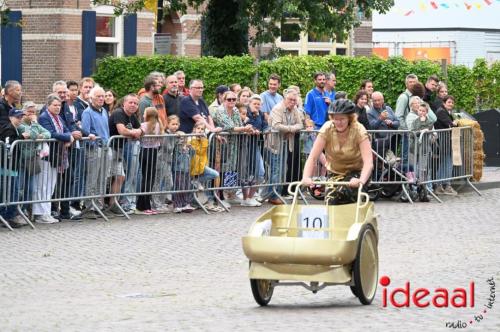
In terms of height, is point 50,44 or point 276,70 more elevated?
point 50,44

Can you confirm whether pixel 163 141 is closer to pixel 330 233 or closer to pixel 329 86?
pixel 329 86

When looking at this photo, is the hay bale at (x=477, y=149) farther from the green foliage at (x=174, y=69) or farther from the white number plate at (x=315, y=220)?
the white number plate at (x=315, y=220)

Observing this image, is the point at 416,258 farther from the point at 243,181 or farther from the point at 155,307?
the point at 243,181

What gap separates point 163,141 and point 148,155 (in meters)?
0.37

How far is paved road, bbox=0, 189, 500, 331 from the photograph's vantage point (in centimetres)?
1089

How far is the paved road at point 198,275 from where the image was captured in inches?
429

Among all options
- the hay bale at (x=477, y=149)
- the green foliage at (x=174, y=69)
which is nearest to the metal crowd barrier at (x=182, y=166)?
the hay bale at (x=477, y=149)

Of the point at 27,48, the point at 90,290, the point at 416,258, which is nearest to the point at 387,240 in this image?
the point at 416,258

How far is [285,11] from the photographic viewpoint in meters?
29.0

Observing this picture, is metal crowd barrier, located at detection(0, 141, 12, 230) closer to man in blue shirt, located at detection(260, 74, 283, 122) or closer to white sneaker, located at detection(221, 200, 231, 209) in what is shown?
white sneaker, located at detection(221, 200, 231, 209)

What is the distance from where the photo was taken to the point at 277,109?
875 inches

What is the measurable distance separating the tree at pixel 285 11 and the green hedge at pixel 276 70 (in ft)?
4.75

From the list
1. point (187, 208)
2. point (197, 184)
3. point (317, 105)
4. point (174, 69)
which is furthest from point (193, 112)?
point (174, 69)

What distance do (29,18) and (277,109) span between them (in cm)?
1578
